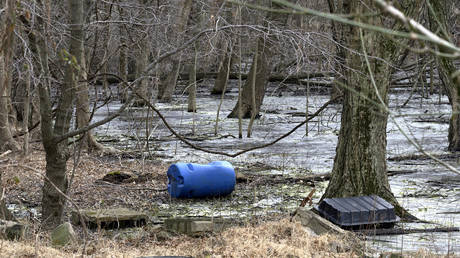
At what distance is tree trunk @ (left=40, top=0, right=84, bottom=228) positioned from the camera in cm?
723

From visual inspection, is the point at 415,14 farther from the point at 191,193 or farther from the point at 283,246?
the point at 191,193

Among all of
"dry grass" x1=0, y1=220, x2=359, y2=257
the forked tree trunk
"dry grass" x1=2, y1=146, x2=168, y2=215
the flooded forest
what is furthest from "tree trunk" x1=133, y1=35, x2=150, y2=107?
the forked tree trunk

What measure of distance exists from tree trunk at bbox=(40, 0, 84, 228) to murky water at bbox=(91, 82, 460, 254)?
1.91 meters

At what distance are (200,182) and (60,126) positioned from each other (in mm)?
3284

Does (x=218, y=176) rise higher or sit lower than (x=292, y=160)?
higher

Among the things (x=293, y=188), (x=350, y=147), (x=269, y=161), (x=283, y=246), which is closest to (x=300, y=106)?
(x=269, y=161)

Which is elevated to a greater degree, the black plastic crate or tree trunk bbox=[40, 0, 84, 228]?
tree trunk bbox=[40, 0, 84, 228]

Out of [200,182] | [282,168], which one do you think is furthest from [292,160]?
[200,182]

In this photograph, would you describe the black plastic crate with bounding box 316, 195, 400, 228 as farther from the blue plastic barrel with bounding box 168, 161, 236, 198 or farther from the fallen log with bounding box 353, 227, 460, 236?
the blue plastic barrel with bounding box 168, 161, 236, 198

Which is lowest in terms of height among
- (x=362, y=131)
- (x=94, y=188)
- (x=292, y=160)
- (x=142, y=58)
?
(x=94, y=188)

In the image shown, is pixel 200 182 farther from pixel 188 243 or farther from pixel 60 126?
pixel 60 126

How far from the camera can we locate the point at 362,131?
8.57 metres

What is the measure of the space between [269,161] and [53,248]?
775cm

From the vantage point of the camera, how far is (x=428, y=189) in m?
10.7
